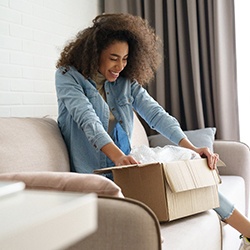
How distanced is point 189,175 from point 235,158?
1.25 meters

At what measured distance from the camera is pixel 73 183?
108 cm

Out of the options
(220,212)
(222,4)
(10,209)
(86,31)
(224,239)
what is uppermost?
(222,4)

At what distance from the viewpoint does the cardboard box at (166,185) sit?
1.52 metres

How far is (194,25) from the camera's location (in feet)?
10.6

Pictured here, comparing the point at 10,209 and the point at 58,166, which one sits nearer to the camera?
the point at 10,209

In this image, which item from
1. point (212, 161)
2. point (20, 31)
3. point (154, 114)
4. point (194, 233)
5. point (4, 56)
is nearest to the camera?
point (194, 233)

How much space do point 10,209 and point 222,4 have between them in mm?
3032

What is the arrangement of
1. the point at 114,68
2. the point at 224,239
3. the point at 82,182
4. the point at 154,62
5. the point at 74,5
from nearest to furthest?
the point at 82,182 → the point at 224,239 → the point at 114,68 → the point at 154,62 → the point at 74,5

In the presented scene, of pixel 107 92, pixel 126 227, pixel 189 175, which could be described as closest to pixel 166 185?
pixel 189 175

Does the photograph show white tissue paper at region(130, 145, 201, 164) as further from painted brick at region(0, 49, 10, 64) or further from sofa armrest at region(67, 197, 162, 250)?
painted brick at region(0, 49, 10, 64)

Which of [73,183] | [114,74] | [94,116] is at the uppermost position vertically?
[114,74]

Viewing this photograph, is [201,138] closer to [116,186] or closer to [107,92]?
[107,92]

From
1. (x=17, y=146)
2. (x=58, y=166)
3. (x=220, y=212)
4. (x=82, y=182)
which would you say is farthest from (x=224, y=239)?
(x=82, y=182)

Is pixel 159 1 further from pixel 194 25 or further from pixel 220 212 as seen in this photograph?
pixel 220 212
